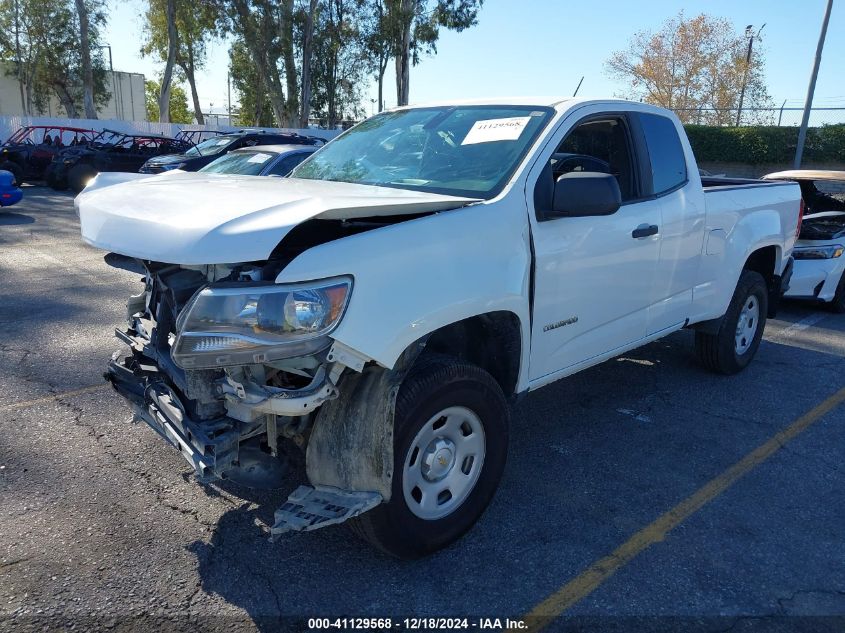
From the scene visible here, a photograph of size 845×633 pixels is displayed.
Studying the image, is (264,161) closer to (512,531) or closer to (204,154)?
(512,531)

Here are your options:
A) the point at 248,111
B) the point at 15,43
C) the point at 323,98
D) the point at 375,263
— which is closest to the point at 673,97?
the point at 323,98

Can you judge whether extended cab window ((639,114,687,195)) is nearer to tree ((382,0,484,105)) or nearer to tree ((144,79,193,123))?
tree ((382,0,484,105))

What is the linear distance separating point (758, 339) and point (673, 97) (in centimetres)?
4289

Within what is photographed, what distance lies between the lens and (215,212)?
2.74 m

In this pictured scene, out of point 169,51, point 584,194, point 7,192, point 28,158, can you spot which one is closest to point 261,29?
point 169,51

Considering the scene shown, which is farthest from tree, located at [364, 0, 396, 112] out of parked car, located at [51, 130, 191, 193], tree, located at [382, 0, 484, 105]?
parked car, located at [51, 130, 191, 193]

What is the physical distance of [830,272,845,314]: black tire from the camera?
328 inches

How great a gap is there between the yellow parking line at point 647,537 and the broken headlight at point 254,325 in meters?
1.44

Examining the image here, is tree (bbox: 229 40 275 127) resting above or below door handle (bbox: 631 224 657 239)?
above

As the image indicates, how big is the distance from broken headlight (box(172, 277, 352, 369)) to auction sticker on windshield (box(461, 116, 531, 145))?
168cm

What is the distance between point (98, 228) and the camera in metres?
3.04

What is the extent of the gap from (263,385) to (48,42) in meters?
48.1

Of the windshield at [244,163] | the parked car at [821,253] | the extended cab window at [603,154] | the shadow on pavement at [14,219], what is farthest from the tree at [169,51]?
the extended cab window at [603,154]

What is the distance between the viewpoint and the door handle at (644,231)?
415cm
